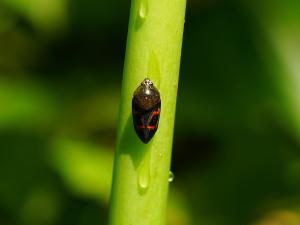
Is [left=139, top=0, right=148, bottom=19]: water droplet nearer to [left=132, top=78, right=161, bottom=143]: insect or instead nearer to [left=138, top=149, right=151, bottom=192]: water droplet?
[left=132, top=78, right=161, bottom=143]: insect

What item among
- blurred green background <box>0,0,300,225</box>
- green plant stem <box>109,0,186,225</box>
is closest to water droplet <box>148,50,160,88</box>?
green plant stem <box>109,0,186,225</box>

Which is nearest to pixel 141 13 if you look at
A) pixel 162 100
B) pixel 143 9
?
pixel 143 9

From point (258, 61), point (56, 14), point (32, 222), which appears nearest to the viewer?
point (258, 61)

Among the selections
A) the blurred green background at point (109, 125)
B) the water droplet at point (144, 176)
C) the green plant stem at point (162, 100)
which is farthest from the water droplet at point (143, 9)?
the blurred green background at point (109, 125)

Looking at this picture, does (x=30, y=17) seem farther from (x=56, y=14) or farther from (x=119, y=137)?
(x=119, y=137)

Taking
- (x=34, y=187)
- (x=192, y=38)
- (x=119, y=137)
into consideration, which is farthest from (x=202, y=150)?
(x=119, y=137)

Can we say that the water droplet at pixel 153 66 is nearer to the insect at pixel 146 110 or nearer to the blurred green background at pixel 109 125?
the insect at pixel 146 110

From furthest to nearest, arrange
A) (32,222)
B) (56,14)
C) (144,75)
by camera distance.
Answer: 1. (56,14)
2. (32,222)
3. (144,75)
